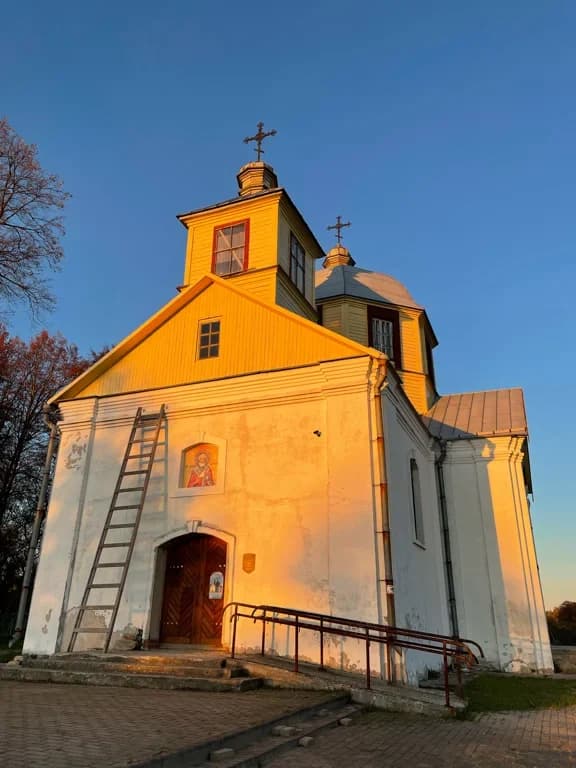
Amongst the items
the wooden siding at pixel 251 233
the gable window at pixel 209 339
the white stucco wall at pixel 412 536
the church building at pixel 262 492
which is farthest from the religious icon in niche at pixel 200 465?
the wooden siding at pixel 251 233

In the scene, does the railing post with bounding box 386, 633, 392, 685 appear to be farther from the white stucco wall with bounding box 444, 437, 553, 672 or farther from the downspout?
the white stucco wall with bounding box 444, 437, 553, 672

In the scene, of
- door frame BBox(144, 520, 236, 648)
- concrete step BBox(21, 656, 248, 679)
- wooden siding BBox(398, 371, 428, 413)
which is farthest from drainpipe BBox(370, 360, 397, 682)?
wooden siding BBox(398, 371, 428, 413)

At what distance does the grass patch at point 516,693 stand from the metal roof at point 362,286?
12.6 metres

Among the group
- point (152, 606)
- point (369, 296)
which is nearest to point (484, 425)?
point (369, 296)

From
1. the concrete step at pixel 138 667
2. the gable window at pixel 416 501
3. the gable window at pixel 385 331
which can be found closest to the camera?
the concrete step at pixel 138 667

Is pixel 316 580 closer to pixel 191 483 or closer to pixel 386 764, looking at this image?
pixel 191 483

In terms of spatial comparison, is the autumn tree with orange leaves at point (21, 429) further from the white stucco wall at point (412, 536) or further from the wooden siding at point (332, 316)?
the white stucco wall at point (412, 536)

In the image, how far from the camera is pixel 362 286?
22.0 metres

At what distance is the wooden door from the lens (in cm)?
1177

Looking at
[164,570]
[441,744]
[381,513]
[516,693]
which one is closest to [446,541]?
[516,693]

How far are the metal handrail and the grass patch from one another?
666 mm

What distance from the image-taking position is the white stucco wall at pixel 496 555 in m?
15.4

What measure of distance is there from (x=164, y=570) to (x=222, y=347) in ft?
16.3

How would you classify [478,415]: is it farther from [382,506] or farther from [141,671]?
[141,671]
